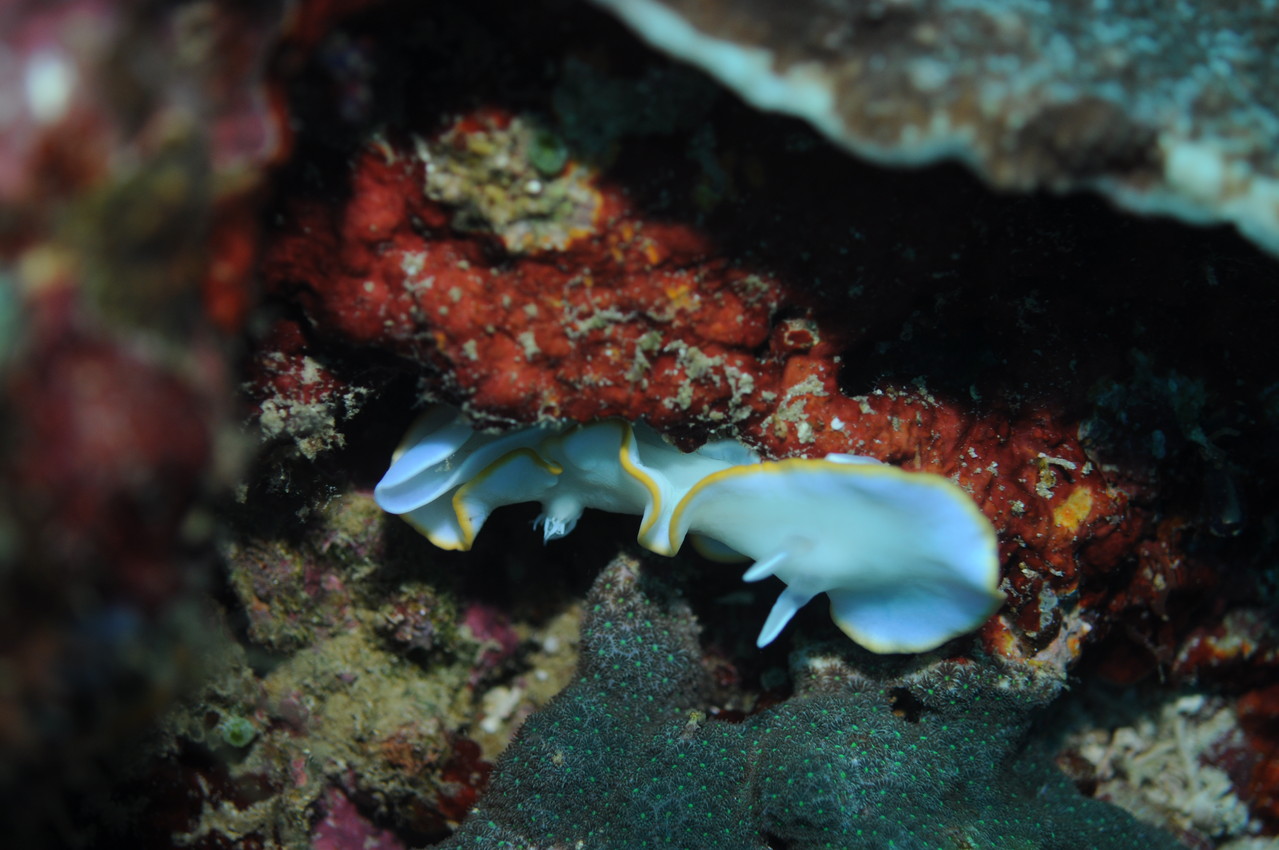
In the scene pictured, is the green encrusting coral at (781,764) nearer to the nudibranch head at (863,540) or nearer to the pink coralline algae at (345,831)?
the nudibranch head at (863,540)

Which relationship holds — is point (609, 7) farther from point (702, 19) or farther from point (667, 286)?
point (667, 286)

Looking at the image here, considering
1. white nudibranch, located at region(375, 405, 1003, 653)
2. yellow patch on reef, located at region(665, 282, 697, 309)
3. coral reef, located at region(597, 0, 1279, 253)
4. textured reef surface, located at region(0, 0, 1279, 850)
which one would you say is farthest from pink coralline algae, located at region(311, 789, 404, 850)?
coral reef, located at region(597, 0, 1279, 253)

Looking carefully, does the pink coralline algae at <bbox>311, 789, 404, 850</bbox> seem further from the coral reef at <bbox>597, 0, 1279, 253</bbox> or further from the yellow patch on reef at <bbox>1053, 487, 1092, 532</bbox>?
the coral reef at <bbox>597, 0, 1279, 253</bbox>

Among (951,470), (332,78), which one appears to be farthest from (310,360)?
(951,470)

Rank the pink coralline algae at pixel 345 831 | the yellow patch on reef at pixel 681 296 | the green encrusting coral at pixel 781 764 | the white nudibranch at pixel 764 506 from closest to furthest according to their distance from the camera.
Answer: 1. the yellow patch on reef at pixel 681 296
2. the white nudibranch at pixel 764 506
3. the green encrusting coral at pixel 781 764
4. the pink coralline algae at pixel 345 831

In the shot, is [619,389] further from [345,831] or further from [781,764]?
[345,831]

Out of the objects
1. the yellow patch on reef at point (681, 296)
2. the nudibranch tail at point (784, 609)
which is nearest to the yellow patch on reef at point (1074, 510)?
the nudibranch tail at point (784, 609)

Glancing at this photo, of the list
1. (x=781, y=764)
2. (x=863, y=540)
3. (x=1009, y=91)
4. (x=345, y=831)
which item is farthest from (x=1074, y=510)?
(x=345, y=831)
